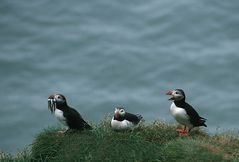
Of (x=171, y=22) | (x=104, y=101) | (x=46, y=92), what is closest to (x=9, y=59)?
(x=46, y=92)

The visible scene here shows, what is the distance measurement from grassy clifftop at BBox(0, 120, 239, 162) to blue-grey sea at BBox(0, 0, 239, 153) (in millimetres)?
12808

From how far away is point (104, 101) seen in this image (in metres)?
29.4

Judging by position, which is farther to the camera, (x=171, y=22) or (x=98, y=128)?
(x=171, y=22)

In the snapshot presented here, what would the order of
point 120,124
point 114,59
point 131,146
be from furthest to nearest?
point 114,59, point 120,124, point 131,146

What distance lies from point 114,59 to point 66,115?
18.5m

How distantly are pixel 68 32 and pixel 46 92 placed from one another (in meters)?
5.44

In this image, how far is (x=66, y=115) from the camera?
45.1 feet

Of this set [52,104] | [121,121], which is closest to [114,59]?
[52,104]

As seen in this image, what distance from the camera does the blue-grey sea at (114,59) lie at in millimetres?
29141

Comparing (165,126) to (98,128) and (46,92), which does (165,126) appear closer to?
(98,128)

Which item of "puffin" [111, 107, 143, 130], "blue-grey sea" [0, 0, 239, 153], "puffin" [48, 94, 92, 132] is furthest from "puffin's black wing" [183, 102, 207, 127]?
"blue-grey sea" [0, 0, 239, 153]

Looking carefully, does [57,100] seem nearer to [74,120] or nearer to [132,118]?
[74,120]

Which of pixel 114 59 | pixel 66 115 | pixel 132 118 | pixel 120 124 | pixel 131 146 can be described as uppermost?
pixel 114 59

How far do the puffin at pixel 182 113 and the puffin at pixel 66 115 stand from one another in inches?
61.1
